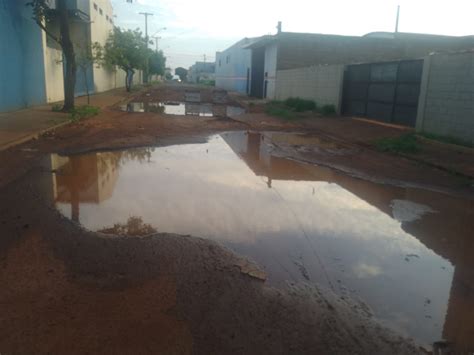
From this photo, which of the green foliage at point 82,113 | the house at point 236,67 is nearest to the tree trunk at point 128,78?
the house at point 236,67

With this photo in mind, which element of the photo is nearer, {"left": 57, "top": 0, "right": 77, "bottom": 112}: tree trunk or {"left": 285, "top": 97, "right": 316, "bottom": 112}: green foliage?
{"left": 57, "top": 0, "right": 77, "bottom": 112}: tree trunk

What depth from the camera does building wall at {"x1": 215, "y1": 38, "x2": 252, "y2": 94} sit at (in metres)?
49.5

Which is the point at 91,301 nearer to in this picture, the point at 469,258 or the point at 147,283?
the point at 147,283

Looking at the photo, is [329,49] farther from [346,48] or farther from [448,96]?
[448,96]

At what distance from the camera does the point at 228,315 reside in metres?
3.45

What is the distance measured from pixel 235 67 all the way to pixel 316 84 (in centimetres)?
3569

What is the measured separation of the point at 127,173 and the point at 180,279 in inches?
182

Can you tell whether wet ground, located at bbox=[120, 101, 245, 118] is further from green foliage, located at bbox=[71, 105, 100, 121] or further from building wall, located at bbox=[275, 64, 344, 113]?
building wall, located at bbox=[275, 64, 344, 113]

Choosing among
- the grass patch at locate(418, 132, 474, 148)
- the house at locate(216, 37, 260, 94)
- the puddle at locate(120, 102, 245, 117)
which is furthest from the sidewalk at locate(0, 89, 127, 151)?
the house at locate(216, 37, 260, 94)

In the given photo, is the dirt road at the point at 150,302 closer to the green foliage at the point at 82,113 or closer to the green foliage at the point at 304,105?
the green foliage at the point at 82,113

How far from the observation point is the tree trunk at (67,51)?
17344 mm

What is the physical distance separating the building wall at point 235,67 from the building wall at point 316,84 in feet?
55.1

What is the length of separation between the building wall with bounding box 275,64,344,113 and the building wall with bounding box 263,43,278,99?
2537 mm

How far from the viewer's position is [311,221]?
590 centimetres
